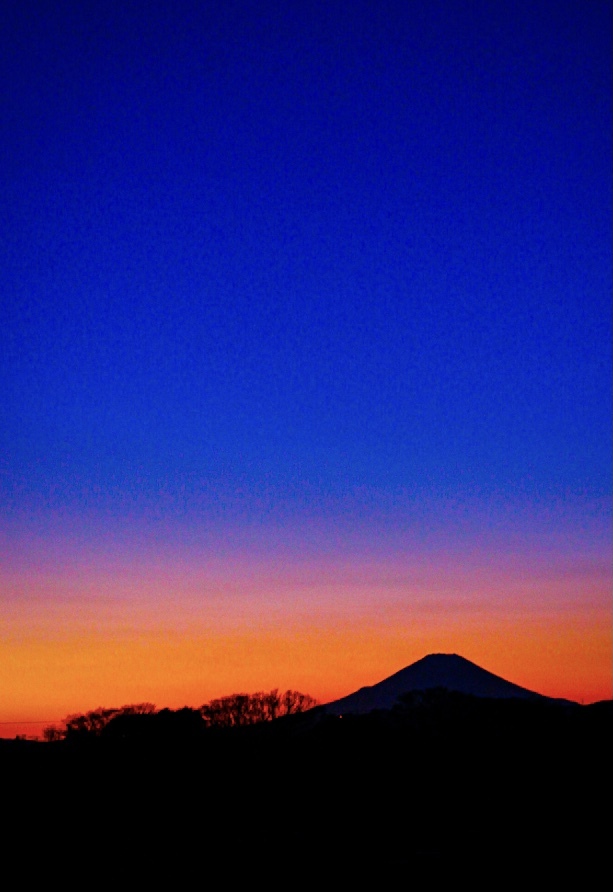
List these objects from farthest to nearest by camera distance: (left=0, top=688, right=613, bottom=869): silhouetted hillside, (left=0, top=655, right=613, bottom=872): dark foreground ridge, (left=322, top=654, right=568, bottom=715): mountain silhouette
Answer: (left=322, top=654, right=568, bottom=715): mountain silhouette < (left=0, top=688, right=613, bottom=869): silhouetted hillside < (left=0, top=655, right=613, bottom=872): dark foreground ridge

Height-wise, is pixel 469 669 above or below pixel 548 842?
above

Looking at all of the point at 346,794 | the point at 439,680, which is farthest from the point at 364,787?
the point at 439,680

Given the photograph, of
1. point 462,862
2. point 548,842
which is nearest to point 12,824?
point 462,862

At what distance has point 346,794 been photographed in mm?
28531

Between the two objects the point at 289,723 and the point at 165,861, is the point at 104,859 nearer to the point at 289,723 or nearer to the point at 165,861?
the point at 165,861

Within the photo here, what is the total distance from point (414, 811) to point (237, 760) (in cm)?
1142

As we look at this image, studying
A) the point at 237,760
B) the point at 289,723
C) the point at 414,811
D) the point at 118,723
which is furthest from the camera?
the point at 118,723

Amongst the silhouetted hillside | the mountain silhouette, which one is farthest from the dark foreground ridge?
the mountain silhouette

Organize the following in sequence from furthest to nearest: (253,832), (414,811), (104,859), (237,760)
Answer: (237,760) < (414,811) < (253,832) < (104,859)

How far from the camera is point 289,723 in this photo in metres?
49.2

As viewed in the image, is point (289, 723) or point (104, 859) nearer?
point (104, 859)

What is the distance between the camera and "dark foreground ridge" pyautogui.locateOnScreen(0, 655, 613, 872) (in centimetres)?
2162

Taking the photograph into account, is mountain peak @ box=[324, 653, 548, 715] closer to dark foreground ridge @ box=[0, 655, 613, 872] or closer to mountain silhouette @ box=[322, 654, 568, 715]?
mountain silhouette @ box=[322, 654, 568, 715]

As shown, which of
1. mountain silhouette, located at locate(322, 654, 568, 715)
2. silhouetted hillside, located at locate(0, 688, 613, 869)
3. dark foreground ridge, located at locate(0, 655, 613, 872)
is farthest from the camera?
mountain silhouette, located at locate(322, 654, 568, 715)
